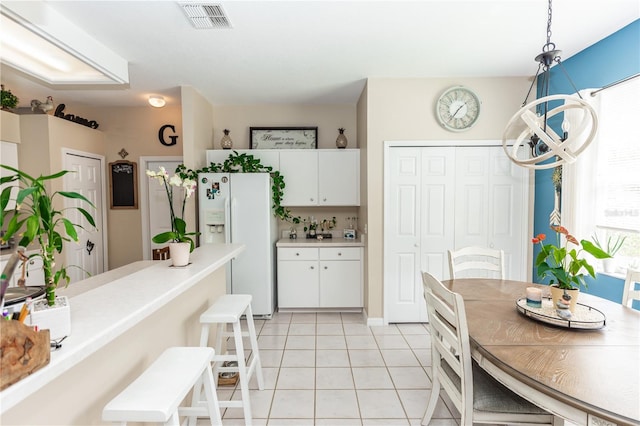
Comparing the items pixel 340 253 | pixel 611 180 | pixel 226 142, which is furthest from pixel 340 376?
pixel 226 142

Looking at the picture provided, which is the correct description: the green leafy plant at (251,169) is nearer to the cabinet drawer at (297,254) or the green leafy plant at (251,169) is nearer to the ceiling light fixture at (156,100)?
the cabinet drawer at (297,254)

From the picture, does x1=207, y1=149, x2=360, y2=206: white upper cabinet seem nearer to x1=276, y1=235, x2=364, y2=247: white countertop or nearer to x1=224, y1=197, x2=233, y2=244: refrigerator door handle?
x1=276, y1=235, x2=364, y2=247: white countertop

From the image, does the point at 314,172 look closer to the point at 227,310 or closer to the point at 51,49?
the point at 227,310

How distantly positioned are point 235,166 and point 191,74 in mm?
1131

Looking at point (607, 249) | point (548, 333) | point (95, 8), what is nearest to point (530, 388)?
point (548, 333)

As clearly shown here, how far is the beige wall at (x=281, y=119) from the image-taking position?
4.49 metres

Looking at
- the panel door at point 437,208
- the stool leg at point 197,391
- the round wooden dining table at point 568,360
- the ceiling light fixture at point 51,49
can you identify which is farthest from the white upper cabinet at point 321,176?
the round wooden dining table at point 568,360

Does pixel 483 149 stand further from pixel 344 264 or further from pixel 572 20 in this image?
pixel 344 264

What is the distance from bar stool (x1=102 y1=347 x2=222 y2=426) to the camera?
44.1 inches

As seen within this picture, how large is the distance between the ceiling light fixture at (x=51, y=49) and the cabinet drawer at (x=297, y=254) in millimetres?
2409

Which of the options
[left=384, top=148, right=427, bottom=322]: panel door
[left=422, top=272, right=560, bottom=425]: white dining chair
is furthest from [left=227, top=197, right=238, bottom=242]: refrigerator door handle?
[left=422, top=272, right=560, bottom=425]: white dining chair

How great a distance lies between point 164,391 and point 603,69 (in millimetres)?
3753

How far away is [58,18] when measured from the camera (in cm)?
228

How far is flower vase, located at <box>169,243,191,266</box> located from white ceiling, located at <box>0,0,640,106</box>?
160cm
